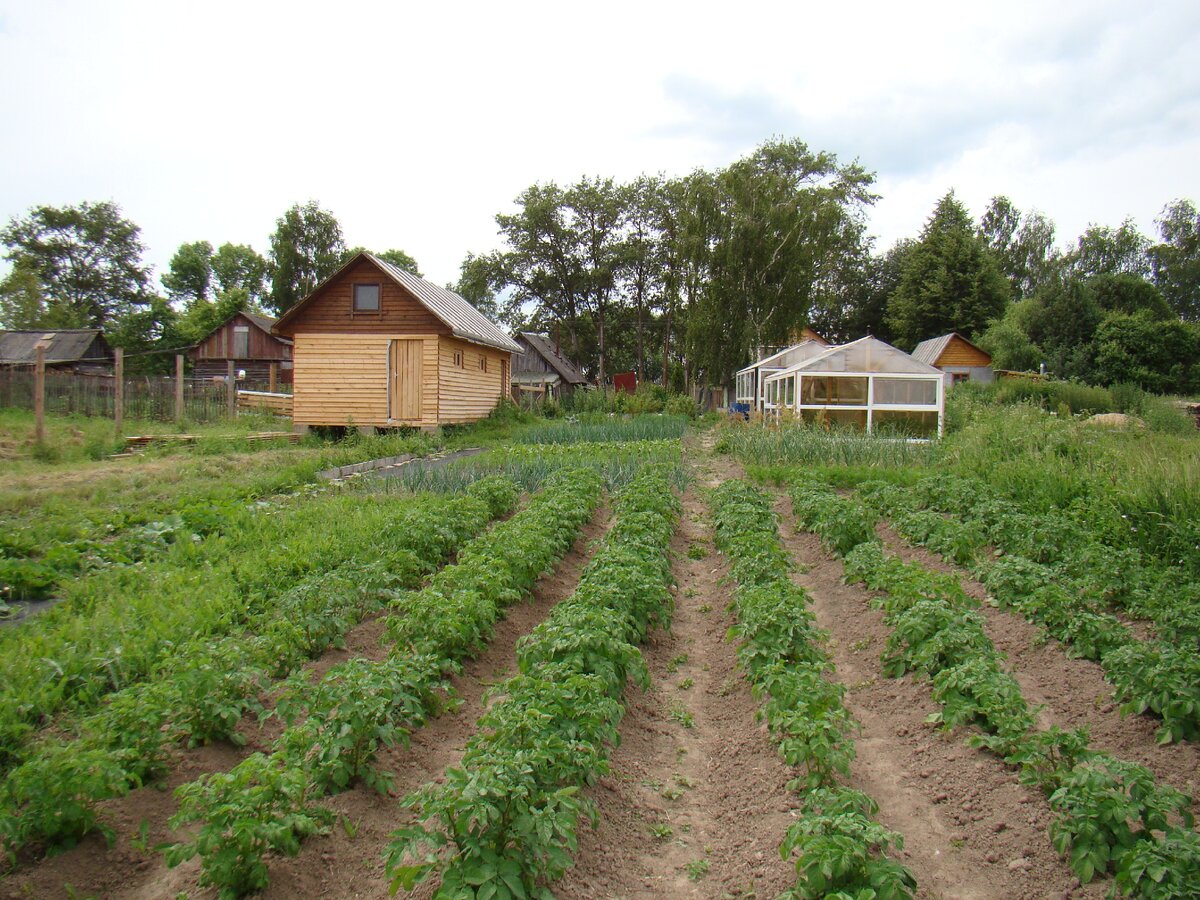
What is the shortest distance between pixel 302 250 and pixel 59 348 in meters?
20.8

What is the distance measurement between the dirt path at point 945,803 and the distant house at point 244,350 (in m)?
37.0

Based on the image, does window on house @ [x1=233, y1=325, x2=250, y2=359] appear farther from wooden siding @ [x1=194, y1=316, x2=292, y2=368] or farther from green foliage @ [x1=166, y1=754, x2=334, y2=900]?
green foliage @ [x1=166, y1=754, x2=334, y2=900]

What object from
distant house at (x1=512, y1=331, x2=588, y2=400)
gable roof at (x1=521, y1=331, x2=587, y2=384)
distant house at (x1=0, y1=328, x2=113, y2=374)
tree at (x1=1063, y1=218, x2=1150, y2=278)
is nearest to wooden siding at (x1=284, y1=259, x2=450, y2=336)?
distant house at (x1=0, y1=328, x2=113, y2=374)

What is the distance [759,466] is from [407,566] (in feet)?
28.2

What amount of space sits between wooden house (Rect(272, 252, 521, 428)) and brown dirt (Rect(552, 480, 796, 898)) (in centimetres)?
1538

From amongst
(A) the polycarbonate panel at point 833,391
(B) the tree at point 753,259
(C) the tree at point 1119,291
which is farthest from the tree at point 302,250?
(C) the tree at point 1119,291

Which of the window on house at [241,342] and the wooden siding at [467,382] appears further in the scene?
the window on house at [241,342]

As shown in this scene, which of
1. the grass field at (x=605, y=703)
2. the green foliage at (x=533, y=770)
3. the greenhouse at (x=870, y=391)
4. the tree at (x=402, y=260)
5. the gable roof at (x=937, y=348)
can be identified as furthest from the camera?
the tree at (x=402, y=260)

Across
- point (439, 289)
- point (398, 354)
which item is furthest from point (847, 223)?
point (398, 354)

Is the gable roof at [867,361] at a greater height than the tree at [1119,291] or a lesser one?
lesser

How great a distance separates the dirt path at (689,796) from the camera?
3152 mm

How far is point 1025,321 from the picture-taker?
A: 116ft

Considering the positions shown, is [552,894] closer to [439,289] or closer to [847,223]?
[439,289]

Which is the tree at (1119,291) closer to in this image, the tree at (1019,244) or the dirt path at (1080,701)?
the tree at (1019,244)
